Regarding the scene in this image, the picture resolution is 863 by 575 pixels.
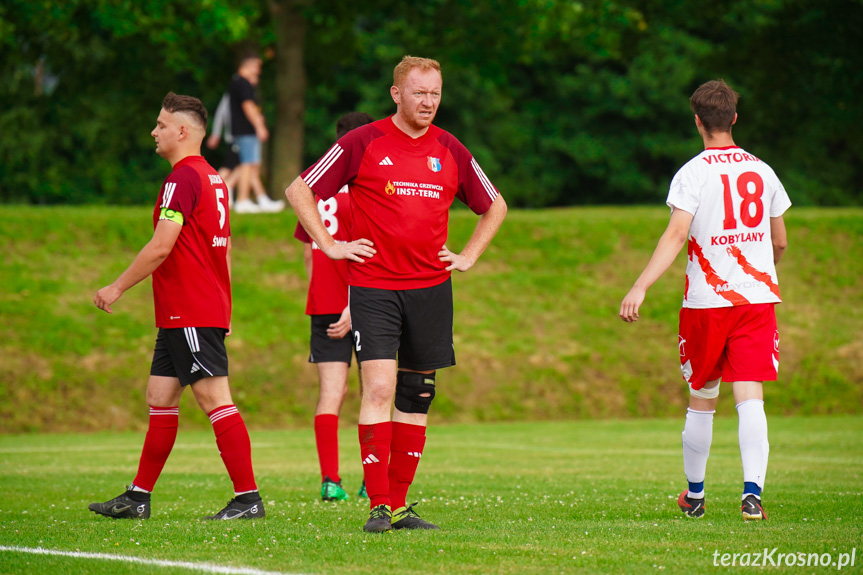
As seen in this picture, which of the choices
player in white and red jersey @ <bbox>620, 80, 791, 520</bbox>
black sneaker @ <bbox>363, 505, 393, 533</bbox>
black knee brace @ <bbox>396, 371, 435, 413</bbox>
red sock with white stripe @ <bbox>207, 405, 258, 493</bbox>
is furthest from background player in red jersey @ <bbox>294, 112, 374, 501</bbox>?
player in white and red jersey @ <bbox>620, 80, 791, 520</bbox>

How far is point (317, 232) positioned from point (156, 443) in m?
1.78

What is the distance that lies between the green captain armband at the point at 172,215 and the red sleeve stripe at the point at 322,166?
904mm

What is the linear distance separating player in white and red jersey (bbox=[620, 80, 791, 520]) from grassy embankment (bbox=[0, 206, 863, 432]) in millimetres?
10105

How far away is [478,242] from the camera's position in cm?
616

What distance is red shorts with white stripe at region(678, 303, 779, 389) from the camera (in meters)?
6.02

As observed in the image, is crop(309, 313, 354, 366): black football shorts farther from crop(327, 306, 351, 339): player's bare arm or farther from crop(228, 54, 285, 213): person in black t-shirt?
crop(228, 54, 285, 213): person in black t-shirt

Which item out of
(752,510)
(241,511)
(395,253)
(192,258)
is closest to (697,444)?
(752,510)

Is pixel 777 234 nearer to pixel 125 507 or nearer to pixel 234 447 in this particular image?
pixel 234 447

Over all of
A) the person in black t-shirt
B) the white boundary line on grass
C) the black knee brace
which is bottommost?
the white boundary line on grass

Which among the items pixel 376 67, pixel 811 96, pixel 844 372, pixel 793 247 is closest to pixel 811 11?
pixel 811 96

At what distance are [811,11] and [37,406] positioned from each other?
60.0ft

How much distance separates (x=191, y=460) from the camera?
36.2 ft

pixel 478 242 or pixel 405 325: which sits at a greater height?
pixel 478 242

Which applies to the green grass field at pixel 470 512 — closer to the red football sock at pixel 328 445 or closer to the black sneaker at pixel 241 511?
the black sneaker at pixel 241 511
